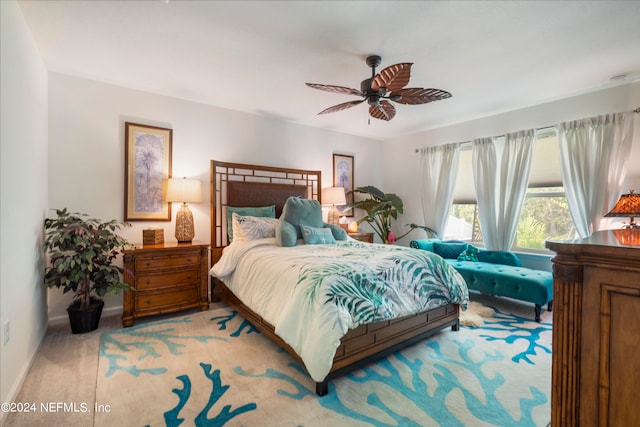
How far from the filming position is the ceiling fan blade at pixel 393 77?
2.07m

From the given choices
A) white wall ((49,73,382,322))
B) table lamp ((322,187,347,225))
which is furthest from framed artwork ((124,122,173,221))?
table lamp ((322,187,347,225))

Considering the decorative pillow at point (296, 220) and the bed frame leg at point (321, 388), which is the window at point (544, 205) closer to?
the decorative pillow at point (296, 220)

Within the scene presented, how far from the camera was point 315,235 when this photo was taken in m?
3.44

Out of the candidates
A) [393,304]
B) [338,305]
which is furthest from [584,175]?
[338,305]

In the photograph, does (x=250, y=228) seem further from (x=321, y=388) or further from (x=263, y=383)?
(x=321, y=388)

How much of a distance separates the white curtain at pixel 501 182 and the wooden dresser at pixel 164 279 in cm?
395

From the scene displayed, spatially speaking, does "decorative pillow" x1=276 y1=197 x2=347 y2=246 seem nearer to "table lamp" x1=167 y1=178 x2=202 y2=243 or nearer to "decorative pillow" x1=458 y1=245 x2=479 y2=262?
"table lamp" x1=167 y1=178 x2=202 y2=243

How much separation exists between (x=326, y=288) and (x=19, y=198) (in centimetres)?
227

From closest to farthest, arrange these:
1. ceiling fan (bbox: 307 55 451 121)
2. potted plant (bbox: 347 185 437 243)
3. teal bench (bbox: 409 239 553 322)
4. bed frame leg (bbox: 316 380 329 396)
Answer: bed frame leg (bbox: 316 380 329 396) → ceiling fan (bbox: 307 55 451 121) → teal bench (bbox: 409 239 553 322) → potted plant (bbox: 347 185 437 243)

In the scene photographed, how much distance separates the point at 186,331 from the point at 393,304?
2046 millimetres

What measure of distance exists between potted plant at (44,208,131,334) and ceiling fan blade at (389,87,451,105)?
119 inches

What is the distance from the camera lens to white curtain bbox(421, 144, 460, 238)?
15.6 ft

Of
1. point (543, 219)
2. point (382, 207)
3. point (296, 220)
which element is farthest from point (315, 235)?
point (543, 219)

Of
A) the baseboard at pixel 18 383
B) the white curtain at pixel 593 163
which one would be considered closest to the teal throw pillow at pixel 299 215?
the baseboard at pixel 18 383
